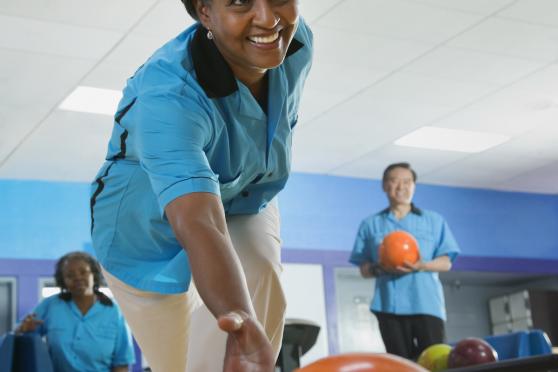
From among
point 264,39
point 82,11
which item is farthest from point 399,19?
point 264,39

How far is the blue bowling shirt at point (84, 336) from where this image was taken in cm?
524

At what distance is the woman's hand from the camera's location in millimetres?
5164

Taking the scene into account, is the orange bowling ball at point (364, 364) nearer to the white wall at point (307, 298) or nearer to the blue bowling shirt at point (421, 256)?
the blue bowling shirt at point (421, 256)

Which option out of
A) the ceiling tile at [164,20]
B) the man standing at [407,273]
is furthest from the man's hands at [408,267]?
the ceiling tile at [164,20]

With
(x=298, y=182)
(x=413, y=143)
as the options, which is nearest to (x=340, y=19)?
(x=413, y=143)

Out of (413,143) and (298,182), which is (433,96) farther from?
(298,182)

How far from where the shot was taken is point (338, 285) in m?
8.40

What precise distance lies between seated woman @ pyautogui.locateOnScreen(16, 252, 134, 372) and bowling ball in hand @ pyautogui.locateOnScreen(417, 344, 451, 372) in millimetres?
1943

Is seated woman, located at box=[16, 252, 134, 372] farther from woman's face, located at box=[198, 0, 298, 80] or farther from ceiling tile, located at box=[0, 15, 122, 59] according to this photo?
woman's face, located at box=[198, 0, 298, 80]

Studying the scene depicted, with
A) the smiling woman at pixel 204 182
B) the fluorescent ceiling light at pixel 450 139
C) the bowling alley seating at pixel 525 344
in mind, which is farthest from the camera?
the fluorescent ceiling light at pixel 450 139

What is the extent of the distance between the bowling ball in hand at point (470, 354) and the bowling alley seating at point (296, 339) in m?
1.08

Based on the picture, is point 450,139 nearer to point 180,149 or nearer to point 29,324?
point 29,324

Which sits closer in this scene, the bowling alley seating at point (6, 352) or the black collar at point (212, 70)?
the black collar at point (212, 70)

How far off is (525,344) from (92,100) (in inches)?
133
